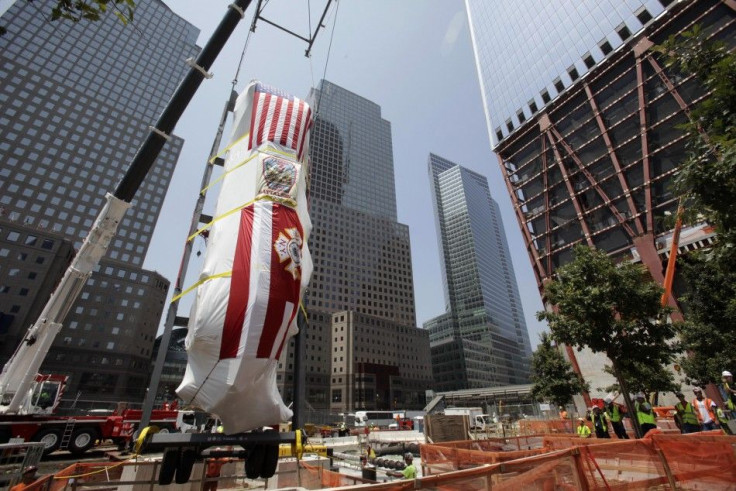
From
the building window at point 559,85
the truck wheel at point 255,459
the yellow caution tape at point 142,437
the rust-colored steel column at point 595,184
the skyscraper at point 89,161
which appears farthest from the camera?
the skyscraper at point 89,161

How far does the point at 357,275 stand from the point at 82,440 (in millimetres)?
105298

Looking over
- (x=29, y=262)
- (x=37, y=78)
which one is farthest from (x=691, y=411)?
(x=37, y=78)

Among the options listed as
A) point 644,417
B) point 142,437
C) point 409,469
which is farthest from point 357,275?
point 142,437

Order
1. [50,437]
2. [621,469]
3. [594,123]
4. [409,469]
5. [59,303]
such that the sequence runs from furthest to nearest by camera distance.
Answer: [594,123] < [50,437] < [59,303] < [409,469] < [621,469]

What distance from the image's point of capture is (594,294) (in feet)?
49.9

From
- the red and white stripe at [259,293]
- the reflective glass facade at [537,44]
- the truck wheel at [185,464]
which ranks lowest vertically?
the truck wheel at [185,464]

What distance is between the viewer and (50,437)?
15.6m

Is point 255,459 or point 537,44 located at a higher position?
point 537,44

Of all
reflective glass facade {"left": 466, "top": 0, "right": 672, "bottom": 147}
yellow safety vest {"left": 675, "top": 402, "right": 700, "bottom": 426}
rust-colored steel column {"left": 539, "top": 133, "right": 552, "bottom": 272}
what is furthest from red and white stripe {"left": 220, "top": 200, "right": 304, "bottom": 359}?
reflective glass facade {"left": 466, "top": 0, "right": 672, "bottom": 147}

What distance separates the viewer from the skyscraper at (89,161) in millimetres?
71875

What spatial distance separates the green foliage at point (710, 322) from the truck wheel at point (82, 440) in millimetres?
31993

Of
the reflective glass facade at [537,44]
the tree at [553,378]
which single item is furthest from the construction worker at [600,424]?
the reflective glass facade at [537,44]

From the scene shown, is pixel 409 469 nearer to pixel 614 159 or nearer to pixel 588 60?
pixel 614 159

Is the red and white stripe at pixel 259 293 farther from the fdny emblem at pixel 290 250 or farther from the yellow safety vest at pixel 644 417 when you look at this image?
the yellow safety vest at pixel 644 417
